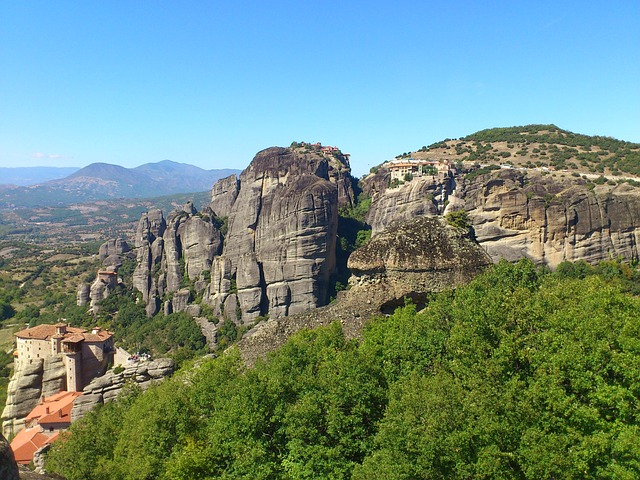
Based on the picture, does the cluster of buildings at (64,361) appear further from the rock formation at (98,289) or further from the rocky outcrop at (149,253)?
the rock formation at (98,289)

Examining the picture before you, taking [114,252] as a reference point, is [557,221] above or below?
above

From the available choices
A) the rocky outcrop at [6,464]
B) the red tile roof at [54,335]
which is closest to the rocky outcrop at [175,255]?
the red tile roof at [54,335]

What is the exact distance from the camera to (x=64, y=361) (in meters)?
40.9

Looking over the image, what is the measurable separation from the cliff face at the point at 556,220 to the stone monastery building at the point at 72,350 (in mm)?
43809

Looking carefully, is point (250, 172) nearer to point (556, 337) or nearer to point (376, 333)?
point (376, 333)

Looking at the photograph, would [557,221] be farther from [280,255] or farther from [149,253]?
[149,253]

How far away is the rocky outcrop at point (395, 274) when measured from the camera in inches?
771

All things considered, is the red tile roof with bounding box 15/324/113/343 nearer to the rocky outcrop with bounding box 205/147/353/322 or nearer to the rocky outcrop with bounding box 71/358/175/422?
the rocky outcrop with bounding box 71/358/175/422

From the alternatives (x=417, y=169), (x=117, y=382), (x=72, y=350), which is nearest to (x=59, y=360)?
(x=72, y=350)

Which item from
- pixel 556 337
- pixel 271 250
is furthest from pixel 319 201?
pixel 556 337

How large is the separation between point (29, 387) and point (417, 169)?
65.9 m

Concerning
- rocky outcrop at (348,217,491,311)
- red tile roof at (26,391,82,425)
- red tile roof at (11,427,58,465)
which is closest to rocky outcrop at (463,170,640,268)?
rocky outcrop at (348,217,491,311)

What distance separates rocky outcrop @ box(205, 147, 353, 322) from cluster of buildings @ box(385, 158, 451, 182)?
19.7 meters

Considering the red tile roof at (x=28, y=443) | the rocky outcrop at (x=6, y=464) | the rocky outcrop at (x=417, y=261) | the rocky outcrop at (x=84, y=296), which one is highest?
the rocky outcrop at (x=417, y=261)
